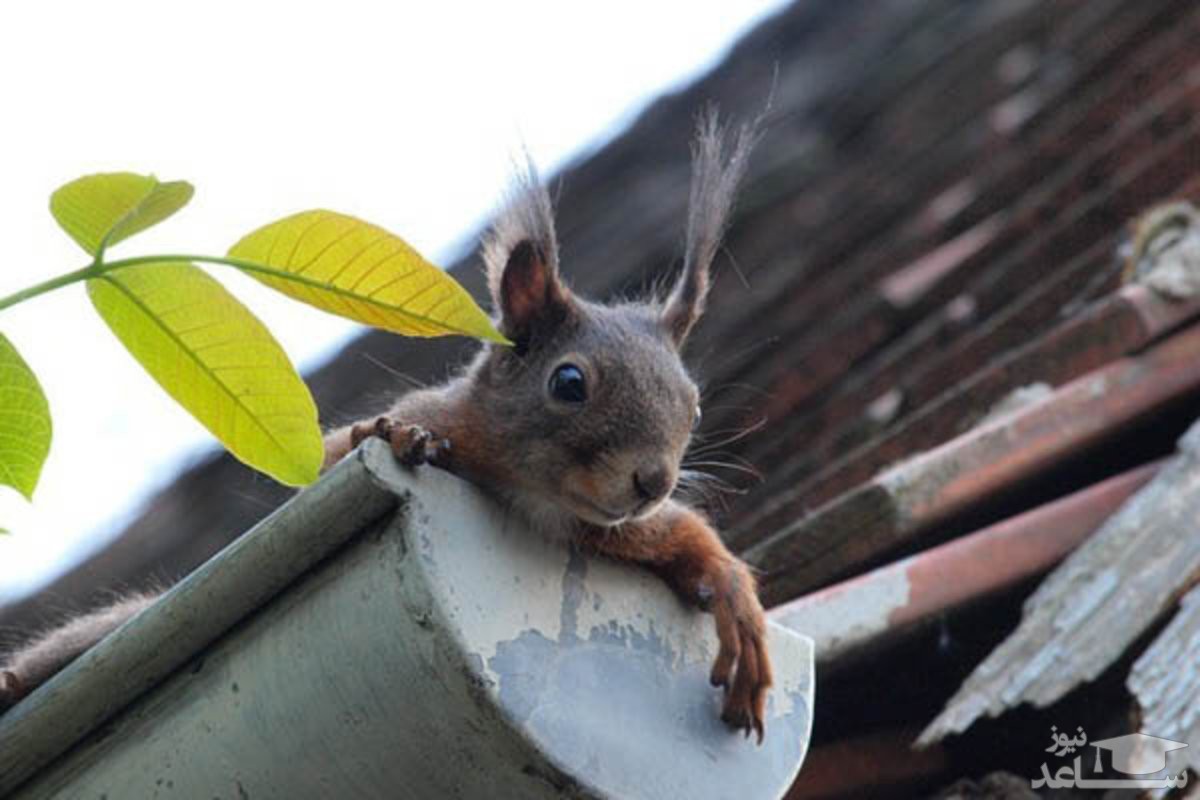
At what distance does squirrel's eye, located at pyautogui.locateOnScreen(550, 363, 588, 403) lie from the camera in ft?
7.30

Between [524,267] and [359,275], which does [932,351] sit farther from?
[359,275]

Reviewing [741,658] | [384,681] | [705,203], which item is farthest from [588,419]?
[384,681]

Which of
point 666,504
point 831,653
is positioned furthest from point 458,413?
point 831,653

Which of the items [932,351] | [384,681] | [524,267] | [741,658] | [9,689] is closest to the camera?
[384,681]

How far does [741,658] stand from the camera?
1.75m

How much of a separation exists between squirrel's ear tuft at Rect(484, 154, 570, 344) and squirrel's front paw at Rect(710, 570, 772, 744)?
23.1 inches

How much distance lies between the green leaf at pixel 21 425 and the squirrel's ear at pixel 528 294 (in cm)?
124

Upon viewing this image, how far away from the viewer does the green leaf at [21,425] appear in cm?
107

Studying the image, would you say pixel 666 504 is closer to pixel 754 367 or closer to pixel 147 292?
pixel 147 292

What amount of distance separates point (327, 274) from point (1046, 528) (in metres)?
1.36

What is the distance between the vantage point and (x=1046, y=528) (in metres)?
2.32

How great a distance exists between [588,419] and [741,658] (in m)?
0.51
